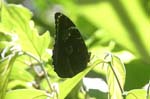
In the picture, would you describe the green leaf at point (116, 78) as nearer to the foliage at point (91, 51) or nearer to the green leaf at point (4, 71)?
the foliage at point (91, 51)

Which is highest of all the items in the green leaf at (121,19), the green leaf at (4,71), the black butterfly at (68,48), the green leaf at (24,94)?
the green leaf at (121,19)

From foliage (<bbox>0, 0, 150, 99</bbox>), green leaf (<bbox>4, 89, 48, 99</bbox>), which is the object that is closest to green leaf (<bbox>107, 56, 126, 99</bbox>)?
foliage (<bbox>0, 0, 150, 99</bbox>)

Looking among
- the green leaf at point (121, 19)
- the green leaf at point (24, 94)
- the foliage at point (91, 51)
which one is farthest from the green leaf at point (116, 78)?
the green leaf at point (121, 19)

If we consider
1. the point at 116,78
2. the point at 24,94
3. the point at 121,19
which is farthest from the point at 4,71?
the point at 121,19

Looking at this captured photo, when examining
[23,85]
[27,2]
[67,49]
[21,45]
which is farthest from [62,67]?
[27,2]

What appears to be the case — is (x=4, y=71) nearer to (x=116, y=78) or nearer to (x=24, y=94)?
(x=24, y=94)
